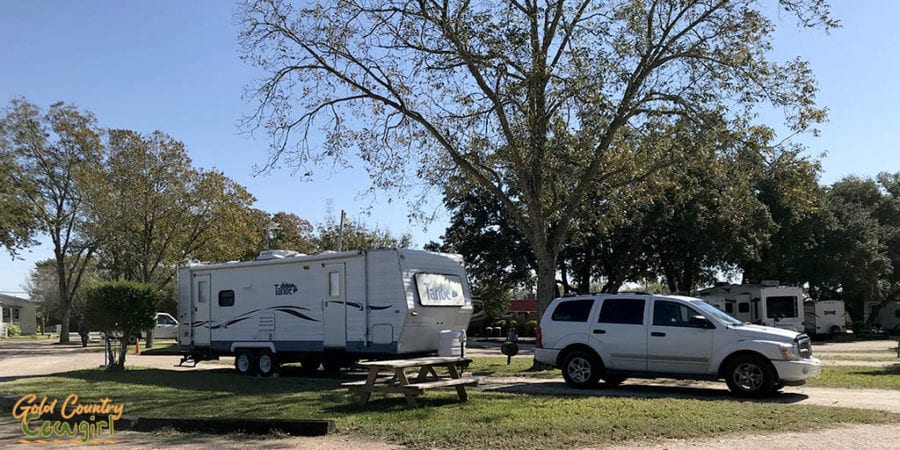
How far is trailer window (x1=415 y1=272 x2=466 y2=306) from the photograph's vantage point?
16.0 metres

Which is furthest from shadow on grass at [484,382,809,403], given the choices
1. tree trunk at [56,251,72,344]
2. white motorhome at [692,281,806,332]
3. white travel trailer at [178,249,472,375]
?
tree trunk at [56,251,72,344]

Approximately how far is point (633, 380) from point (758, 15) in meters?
8.40

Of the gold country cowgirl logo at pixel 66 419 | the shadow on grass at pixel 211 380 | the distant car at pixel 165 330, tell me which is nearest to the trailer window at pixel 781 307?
the shadow on grass at pixel 211 380

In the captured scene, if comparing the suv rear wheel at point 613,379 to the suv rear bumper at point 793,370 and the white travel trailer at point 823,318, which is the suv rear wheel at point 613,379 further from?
the white travel trailer at point 823,318

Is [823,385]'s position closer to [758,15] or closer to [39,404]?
[758,15]

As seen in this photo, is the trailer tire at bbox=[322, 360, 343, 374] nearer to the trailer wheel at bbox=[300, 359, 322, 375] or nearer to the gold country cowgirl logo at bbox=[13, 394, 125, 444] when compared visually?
the trailer wheel at bbox=[300, 359, 322, 375]

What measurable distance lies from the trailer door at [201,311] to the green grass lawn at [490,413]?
14.6 feet

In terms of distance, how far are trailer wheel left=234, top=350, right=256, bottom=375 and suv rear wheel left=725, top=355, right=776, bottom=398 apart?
35.7ft

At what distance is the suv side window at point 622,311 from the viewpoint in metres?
Answer: 13.8

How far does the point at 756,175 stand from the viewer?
1834 centimetres

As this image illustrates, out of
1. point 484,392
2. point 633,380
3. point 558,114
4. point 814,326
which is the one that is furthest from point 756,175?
point 814,326

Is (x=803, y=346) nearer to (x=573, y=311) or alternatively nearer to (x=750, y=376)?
(x=750, y=376)

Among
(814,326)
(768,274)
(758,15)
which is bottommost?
(814,326)

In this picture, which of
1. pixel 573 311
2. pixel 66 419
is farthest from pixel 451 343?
pixel 66 419
